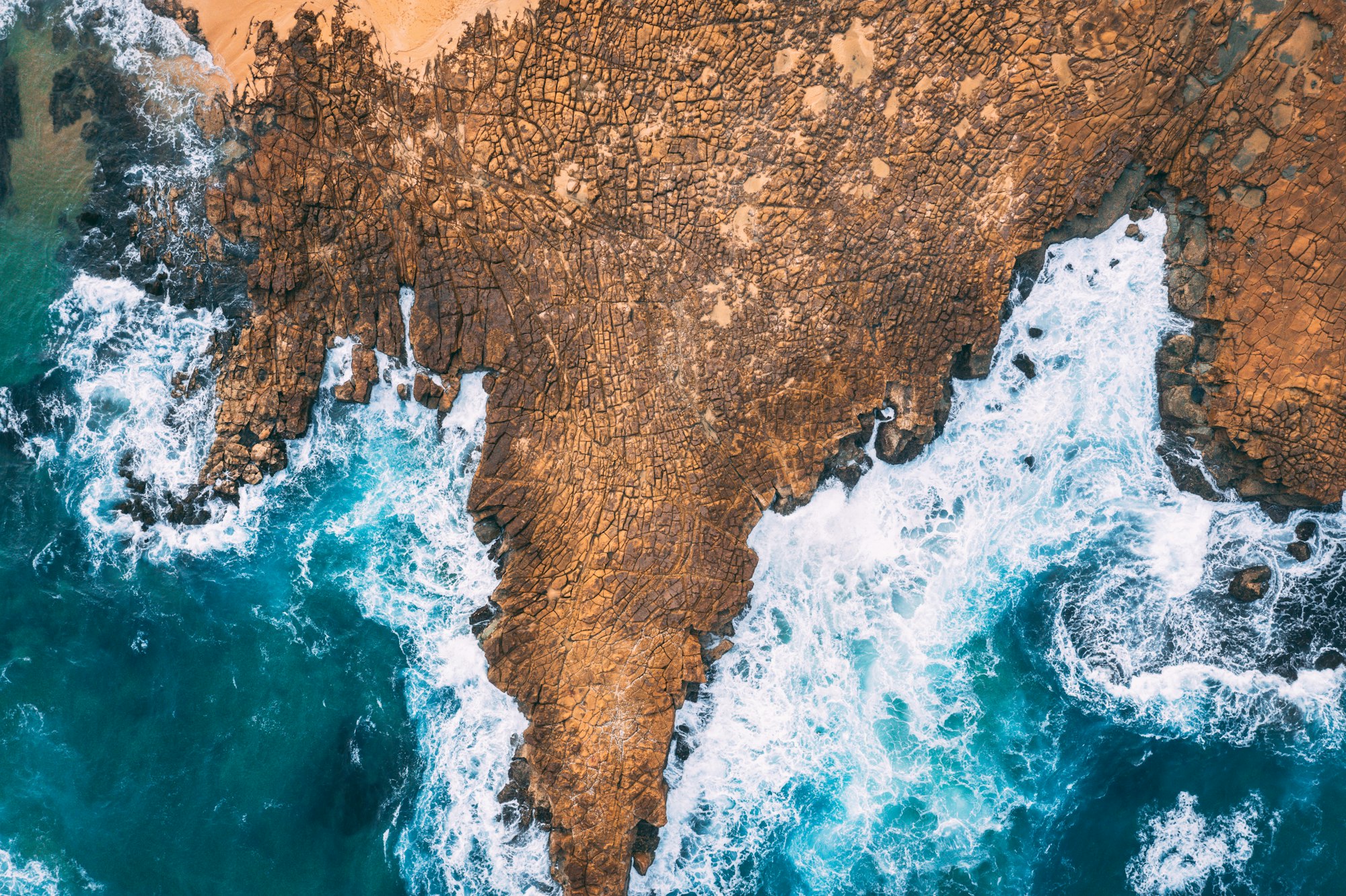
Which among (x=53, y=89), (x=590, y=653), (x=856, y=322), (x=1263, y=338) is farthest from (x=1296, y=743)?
(x=53, y=89)

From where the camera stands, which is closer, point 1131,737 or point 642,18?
point 642,18

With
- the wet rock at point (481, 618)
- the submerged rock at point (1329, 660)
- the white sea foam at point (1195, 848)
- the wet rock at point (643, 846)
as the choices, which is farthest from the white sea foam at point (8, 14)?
the submerged rock at point (1329, 660)

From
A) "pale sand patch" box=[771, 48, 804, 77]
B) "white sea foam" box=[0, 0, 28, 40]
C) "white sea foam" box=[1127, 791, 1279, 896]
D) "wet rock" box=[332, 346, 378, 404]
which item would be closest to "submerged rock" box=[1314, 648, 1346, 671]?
"white sea foam" box=[1127, 791, 1279, 896]

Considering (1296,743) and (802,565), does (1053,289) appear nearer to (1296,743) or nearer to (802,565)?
(802,565)

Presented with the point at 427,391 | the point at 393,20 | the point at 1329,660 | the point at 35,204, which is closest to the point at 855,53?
the point at 393,20

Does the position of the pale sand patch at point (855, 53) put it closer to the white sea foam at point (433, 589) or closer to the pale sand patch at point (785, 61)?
the pale sand patch at point (785, 61)

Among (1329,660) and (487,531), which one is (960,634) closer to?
(1329,660)
